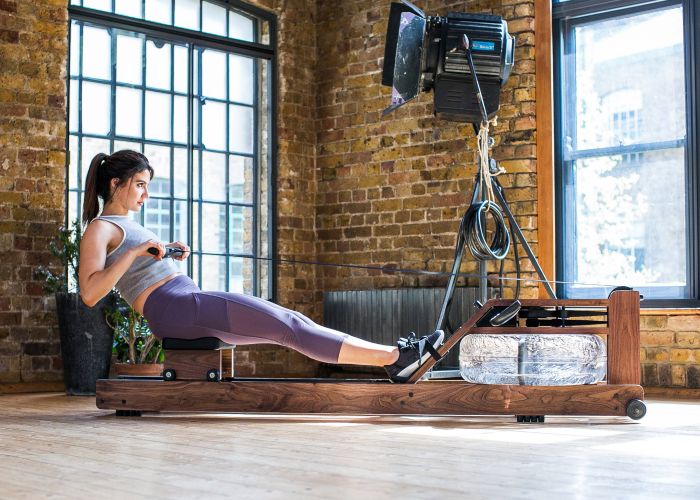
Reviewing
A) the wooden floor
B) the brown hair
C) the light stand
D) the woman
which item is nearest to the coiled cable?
the light stand

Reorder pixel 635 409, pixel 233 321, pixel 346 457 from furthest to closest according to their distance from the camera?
pixel 233 321
pixel 635 409
pixel 346 457

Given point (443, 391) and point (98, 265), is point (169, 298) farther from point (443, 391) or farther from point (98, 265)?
point (443, 391)

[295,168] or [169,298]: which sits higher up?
[295,168]

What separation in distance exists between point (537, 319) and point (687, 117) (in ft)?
8.27

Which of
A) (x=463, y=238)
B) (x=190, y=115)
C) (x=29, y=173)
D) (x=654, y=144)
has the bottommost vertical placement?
(x=463, y=238)

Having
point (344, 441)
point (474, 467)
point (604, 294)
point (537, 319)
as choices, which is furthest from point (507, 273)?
point (474, 467)

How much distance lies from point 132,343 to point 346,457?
11.2ft

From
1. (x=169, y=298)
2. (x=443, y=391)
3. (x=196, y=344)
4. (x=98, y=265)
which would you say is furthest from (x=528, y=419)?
(x=98, y=265)

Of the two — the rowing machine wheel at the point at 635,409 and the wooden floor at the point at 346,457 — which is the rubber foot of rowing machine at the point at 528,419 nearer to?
the wooden floor at the point at 346,457

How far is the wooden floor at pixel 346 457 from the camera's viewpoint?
2451 mm

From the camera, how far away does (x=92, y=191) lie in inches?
181

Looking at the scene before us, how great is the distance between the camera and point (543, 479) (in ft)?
8.46

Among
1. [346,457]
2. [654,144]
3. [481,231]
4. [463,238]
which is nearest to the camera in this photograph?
[346,457]

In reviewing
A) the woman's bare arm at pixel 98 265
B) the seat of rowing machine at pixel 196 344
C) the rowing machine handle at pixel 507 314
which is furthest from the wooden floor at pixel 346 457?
the woman's bare arm at pixel 98 265
